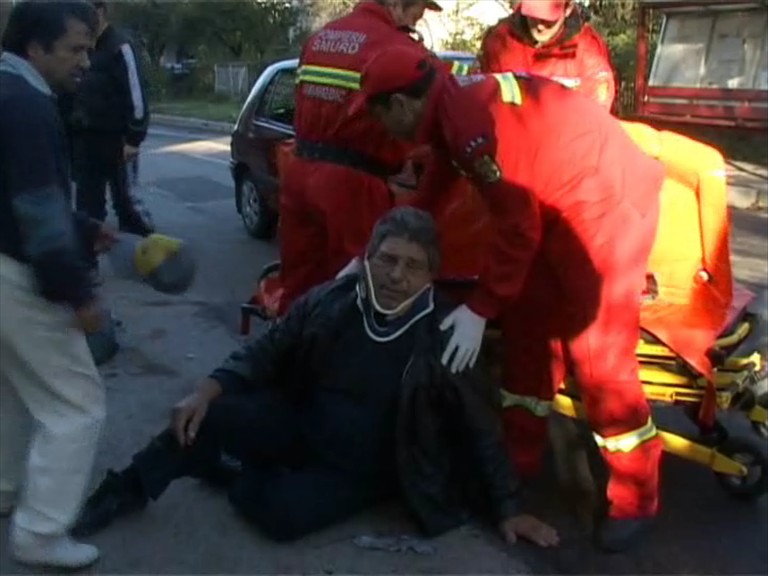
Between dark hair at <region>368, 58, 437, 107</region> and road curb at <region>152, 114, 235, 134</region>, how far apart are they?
20768 millimetres

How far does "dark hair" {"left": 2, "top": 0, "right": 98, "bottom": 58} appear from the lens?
358cm

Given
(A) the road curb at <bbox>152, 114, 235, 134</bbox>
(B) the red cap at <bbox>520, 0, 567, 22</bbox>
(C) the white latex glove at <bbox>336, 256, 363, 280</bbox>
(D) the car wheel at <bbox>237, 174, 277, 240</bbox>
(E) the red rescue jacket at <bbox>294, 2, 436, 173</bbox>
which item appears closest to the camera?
(C) the white latex glove at <bbox>336, 256, 363, 280</bbox>

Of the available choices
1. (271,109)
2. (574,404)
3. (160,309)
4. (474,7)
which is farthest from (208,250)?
(474,7)

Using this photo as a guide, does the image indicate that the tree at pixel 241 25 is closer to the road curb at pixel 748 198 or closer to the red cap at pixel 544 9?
the road curb at pixel 748 198

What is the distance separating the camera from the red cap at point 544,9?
517 centimetres

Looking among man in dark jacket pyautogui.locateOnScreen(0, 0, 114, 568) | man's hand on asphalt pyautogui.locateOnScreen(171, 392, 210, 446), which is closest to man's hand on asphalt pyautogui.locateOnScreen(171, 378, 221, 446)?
man's hand on asphalt pyautogui.locateOnScreen(171, 392, 210, 446)

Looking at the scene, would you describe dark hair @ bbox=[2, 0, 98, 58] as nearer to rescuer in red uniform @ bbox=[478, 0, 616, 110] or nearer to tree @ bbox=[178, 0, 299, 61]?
rescuer in red uniform @ bbox=[478, 0, 616, 110]

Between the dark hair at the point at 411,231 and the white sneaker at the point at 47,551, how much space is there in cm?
133

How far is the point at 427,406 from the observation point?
4062mm

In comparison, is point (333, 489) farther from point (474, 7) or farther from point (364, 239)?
point (474, 7)

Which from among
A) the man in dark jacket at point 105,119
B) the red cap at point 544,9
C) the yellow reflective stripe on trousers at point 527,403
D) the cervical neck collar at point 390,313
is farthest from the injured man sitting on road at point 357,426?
the man in dark jacket at point 105,119

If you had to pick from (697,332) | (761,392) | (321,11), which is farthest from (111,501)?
(321,11)

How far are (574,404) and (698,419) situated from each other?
1.49 feet

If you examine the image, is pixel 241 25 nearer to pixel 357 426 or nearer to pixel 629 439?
pixel 357 426
